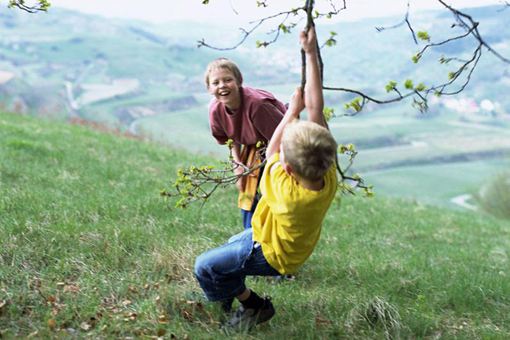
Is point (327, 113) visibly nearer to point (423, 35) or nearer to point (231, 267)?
point (423, 35)

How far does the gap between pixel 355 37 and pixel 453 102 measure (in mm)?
11206

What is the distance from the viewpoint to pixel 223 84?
483cm

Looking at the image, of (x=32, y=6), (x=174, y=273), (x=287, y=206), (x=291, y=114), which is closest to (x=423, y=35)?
(x=291, y=114)

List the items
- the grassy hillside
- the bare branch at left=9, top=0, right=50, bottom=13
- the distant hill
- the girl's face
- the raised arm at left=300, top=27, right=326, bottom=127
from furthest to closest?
the distant hill < the girl's face < the grassy hillside < the bare branch at left=9, top=0, right=50, bottom=13 < the raised arm at left=300, top=27, right=326, bottom=127

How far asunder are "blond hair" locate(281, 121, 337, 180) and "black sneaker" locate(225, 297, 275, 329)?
1258 millimetres

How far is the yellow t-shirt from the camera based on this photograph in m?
3.54

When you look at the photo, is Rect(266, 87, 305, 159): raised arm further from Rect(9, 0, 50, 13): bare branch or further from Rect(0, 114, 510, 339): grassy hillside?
Rect(9, 0, 50, 13): bare branch

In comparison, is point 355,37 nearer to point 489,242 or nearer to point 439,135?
point 439,135

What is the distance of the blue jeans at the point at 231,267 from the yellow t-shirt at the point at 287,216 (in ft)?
0.29

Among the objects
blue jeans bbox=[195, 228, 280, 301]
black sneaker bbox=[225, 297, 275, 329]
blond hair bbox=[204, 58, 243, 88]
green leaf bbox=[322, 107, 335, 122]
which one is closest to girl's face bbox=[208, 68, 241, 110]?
blond hair bbox=[204, 58, 243, 88]

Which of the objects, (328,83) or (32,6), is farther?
(328,83)

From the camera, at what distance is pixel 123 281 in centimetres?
482

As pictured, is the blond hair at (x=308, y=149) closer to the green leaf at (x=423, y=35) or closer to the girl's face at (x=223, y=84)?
the green leaf at (x=423, y=35)

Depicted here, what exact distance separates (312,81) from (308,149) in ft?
1.70
